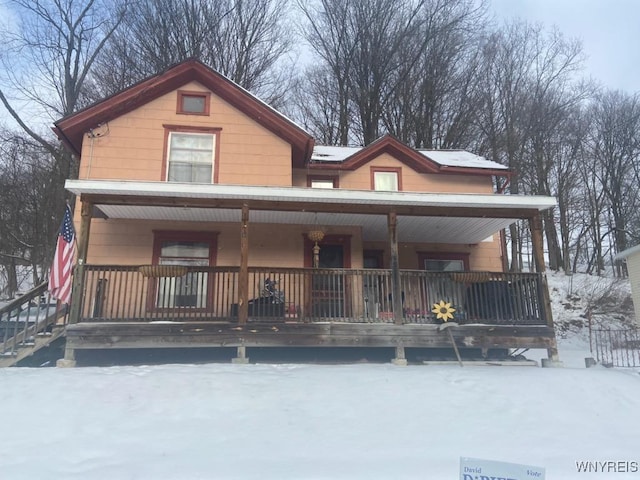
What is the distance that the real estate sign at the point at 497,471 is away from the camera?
268 centimetres

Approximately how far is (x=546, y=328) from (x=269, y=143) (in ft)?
24.6

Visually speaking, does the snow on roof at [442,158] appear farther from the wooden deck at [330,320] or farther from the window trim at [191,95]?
the wooden deck at [330,320]

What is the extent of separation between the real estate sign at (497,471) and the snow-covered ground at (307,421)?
1.53 meters

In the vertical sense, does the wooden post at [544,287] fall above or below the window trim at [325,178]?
below

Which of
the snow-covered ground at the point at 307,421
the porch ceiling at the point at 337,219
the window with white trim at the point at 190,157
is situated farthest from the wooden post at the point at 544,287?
the window with white trim at the point at 190,157

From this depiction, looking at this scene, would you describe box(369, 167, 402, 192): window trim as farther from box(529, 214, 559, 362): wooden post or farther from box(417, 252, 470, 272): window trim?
box(529, 214, 559, 362): wooden post

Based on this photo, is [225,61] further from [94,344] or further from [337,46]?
[94,344]

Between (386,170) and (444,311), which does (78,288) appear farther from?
(386,170)

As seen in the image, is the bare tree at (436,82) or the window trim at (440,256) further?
the bare tree at (436,82)

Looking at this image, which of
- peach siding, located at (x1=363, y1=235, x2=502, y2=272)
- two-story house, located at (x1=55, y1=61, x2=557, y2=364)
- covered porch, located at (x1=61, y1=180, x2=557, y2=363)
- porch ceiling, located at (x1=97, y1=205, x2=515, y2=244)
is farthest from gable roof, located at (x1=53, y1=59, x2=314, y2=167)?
peach siding, located at (x1=363, y1=235, x2=502, y2=272)

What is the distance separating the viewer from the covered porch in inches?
320

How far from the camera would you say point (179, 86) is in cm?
1129

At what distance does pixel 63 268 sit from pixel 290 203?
4.24 m

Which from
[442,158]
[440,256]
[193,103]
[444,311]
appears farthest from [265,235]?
[442,158]
